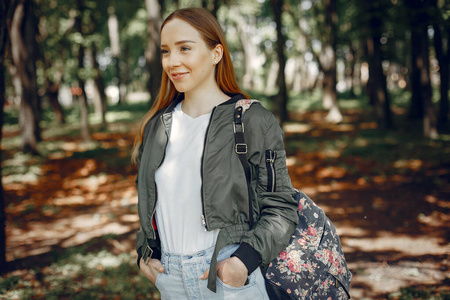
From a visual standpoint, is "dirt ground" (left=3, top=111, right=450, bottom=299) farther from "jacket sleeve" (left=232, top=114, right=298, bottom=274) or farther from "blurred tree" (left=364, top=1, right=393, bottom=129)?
"blurred tree" (left=364, top=1, right=393, bottom=129)

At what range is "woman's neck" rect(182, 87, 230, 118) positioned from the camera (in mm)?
1874

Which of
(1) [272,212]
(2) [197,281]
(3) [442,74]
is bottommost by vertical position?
(2) [197,281]

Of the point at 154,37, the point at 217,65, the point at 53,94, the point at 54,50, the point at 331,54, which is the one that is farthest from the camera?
the point at 331,54

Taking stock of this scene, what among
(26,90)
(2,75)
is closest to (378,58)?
(26,90)

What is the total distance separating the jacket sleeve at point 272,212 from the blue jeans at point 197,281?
0.34 ft

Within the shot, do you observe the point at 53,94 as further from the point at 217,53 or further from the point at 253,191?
the point at 253,191

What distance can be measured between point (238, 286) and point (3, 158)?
43.3 ft

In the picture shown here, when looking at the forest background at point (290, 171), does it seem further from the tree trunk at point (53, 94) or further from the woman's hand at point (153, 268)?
the woman's hand at point (153, 268)

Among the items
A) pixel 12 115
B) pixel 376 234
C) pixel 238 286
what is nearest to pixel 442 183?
pixel 376 234

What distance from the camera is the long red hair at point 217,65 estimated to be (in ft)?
5.76

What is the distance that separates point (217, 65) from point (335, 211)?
227 inches

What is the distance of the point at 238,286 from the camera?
1.65 metres

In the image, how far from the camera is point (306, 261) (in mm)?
1723

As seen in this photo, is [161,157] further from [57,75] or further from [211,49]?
[57,75]
